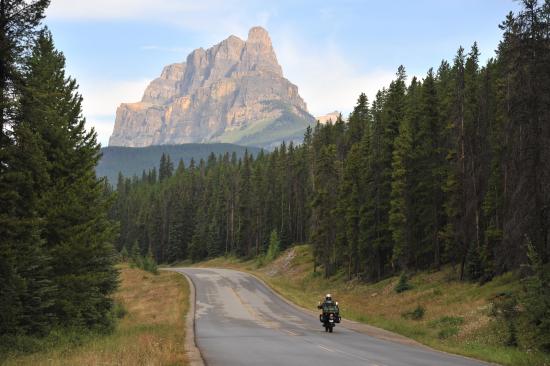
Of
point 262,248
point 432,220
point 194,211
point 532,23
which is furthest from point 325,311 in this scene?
point 194,211

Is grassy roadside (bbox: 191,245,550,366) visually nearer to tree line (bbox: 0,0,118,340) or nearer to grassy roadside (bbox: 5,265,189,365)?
grassy roadside (bbox: 5,265,189,365)

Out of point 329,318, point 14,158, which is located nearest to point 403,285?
point 329,318

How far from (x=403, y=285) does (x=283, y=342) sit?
78.4ft

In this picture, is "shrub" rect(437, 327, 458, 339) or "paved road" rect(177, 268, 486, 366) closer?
"paved road" rect(177, 268, 486, 366)

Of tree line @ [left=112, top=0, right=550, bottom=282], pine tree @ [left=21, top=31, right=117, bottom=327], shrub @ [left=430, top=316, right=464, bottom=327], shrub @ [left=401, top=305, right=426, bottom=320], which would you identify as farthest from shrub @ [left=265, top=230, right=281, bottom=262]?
pine tree @ [left=21, top=31, right=117, bottom=327]

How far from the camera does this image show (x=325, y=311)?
27047 millimetres

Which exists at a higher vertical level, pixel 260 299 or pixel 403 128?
pixel 403 128

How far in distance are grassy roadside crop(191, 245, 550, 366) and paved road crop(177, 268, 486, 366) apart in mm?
2292

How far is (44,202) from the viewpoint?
82.8ft

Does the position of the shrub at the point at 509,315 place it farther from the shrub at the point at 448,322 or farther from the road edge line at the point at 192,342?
the road edge line at the point at 192,342

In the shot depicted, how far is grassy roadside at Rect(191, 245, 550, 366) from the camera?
2182 centimetres

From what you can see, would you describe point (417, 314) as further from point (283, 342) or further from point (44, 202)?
point (44, 202)

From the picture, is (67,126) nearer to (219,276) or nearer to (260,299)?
(260,299)

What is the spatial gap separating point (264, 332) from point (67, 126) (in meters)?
13.8
